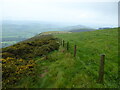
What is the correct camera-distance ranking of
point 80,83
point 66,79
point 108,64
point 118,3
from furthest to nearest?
1. point 118,3
2. point 108,64
3. point 66,79
4. point 80,83

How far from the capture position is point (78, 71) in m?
10.9

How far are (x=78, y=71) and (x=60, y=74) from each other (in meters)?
1.99

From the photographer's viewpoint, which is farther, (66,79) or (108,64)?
(108,64)

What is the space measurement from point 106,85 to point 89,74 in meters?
1.91

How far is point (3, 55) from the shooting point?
55.4ft

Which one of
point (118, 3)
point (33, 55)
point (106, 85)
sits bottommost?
point (106, 85)

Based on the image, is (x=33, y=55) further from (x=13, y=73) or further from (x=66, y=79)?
(x=66, y=79)

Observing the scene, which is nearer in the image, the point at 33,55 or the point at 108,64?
the point at 108,64

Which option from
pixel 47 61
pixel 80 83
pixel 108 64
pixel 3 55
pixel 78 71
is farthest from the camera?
pixel 3 55

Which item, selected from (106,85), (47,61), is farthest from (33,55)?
(106,85)

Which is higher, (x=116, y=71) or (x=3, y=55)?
(x=3, y=55)

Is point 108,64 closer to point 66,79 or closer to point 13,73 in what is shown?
point 66,79

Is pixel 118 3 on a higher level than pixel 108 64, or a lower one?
higher

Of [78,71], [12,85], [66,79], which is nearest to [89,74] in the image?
[78,71]
